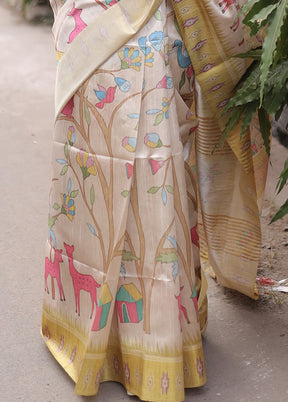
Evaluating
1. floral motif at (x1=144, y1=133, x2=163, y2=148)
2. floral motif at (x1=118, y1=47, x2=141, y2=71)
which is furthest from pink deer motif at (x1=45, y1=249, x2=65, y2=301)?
floral motif at (x1=118, y1=47, x2=141, y2=71)

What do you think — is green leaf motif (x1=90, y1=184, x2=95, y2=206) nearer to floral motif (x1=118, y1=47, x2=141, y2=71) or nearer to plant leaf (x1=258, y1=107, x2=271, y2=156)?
floral motif (x1=118, y1=47, x2=141, y2=71)

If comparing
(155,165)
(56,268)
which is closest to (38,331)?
(56,268)

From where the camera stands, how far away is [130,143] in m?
1.71

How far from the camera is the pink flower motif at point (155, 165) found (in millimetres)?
1716

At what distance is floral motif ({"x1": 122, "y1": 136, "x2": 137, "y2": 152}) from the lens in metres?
1.70

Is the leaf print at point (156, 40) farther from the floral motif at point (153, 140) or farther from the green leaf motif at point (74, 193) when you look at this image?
the green leaf motif at point (74, 193)

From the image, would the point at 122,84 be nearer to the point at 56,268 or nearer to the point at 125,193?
the point at 125,193

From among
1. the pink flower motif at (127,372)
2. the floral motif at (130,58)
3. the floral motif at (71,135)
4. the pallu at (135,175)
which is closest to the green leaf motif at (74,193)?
the pallu at (135,175)

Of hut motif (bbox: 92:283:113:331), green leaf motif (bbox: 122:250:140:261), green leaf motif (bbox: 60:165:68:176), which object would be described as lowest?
hut motif (bbox: 92:283:113:331)

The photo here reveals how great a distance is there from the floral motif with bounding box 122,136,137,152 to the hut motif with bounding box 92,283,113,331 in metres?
0.36

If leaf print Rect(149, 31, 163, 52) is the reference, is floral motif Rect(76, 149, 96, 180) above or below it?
Result: below

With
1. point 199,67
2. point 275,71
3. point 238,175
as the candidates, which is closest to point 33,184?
point 238,175

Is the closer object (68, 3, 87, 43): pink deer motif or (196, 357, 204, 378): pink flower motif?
(68, 3, 87, 43): pink deer motif

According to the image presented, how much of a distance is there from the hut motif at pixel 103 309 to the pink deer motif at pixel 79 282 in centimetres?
5
